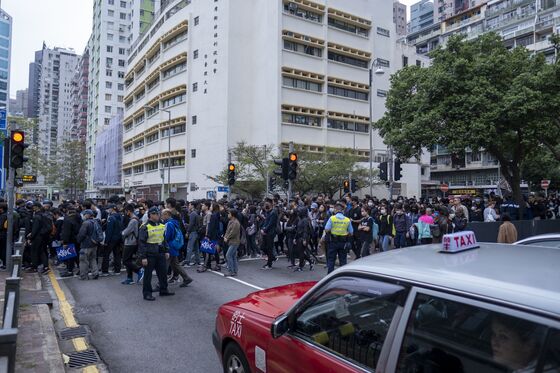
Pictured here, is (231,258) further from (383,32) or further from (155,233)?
(383,32)

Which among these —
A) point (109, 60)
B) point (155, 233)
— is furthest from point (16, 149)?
point (109, 60)

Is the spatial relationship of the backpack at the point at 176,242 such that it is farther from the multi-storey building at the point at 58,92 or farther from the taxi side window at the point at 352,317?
the multi-storey building at the point at 58,92

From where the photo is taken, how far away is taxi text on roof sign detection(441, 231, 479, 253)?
2758 mm

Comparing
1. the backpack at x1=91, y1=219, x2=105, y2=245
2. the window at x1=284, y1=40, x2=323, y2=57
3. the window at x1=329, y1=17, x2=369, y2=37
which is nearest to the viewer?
the backpack at x1=91, y1=219, x2=105, y2=245

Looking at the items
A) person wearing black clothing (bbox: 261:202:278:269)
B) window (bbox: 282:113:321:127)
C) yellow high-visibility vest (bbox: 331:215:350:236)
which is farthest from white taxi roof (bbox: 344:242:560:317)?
window (bbox: 282:113:321:127)

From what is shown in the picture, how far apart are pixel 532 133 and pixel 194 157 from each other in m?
33.1

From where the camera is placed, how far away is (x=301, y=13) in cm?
4197

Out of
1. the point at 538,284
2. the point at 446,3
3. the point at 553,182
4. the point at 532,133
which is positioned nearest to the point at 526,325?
the point at 538,284

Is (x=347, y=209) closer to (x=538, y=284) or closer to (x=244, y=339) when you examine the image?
(x=244, y=339)

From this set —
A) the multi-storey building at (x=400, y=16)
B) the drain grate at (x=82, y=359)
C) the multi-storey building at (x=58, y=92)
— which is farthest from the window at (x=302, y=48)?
the multi-storey building at (x=58, y=92)

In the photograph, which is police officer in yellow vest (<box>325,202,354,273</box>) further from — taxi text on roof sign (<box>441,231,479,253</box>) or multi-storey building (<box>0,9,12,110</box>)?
multi-storey building (<box>0,9,12,110</box>)

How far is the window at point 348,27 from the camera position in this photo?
4441 cm

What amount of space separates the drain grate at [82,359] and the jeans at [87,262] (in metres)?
5.17

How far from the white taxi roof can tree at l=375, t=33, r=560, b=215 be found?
15509mm
